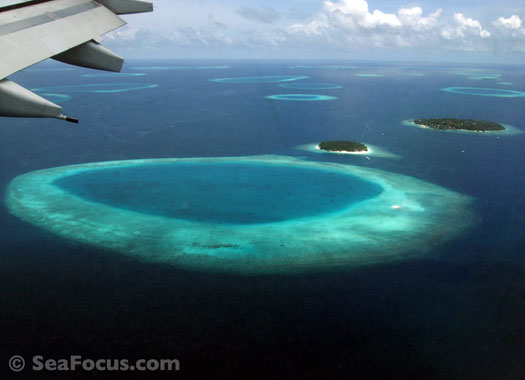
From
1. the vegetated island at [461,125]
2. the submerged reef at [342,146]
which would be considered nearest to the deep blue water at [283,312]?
the submerged reef at [342,146]

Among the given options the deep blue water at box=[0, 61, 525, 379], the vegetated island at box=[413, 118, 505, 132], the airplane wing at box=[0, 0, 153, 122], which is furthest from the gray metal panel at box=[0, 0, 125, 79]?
the vegetated island at box=[413, 118, 505, 132]

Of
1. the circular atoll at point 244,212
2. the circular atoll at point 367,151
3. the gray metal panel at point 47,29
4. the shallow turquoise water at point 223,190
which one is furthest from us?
the circular atoll at point 367,151

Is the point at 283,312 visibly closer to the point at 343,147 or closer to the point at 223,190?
the point at 223,190

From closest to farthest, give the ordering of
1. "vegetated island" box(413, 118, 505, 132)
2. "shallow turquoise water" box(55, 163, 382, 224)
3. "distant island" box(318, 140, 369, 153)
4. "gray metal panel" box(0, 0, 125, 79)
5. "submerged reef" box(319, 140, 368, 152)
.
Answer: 1. "gray metal panel" box(0, 0, 125, 79)
2. "shallow turquoise water" box(55, 163, 382, 224)
3. "distant island" box(318, 140, 369, 153)
4. "submerged reef" box(319, 140, 368, 152)
5. "vegetated island" box(413, 118, 505, 132)

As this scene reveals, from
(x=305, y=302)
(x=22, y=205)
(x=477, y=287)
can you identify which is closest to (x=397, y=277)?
(x=477, y=287)

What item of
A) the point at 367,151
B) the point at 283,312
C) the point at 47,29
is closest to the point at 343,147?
the point at 367,151

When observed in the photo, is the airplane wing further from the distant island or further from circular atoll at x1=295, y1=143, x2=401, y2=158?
the distant island

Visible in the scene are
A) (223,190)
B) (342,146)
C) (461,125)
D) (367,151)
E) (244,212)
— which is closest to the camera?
(244,212)

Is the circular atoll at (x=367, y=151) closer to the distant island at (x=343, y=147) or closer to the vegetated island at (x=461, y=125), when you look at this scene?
the distant island at (x=343, y=147)
